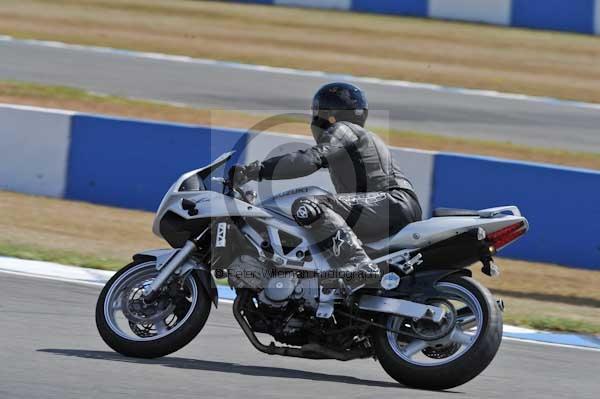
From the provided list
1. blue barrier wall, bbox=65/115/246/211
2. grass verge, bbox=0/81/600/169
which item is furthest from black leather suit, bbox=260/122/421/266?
grass verge, bbox=0/81/600/169

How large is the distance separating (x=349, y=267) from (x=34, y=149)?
6.53 m

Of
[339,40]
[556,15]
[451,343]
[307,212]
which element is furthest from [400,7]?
[451,343]

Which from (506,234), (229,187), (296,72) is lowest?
(296,72)

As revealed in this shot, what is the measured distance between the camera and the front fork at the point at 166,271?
19.9ft

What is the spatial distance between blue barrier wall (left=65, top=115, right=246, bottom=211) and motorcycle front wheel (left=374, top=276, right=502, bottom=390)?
560cm

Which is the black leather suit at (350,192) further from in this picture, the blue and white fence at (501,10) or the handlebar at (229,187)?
the blue and white fence at (501,10)

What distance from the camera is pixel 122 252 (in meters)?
9.81

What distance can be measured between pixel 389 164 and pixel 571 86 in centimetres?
1431

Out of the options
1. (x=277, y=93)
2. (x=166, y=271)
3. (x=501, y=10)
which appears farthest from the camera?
(x=501, y=10)

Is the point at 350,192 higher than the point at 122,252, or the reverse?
the point at 350,192

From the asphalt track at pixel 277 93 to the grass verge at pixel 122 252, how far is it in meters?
5.64

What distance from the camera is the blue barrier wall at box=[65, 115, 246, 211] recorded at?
11.4 metres

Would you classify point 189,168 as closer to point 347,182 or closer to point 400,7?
point 347,182

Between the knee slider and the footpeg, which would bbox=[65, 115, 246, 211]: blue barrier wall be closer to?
the knee slider
